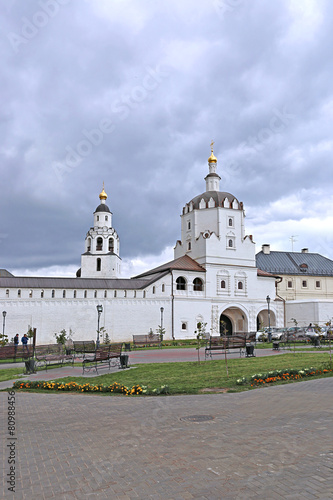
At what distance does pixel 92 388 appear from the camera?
10.7 m

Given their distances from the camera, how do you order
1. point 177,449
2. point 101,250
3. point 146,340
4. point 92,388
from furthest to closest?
1. point 101,250
2. point 146,340
3. point 92,388
4. point 177,449

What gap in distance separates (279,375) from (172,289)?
2920cm

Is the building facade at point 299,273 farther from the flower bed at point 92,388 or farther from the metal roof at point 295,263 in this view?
the flower bed at point 92,388

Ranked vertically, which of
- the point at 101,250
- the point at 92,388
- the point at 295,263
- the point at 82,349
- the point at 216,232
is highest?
the point at 216,232

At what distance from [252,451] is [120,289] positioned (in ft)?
108

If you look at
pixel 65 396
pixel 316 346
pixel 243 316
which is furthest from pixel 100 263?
pixel 65 396

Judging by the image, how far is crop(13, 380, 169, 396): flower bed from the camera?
985cm

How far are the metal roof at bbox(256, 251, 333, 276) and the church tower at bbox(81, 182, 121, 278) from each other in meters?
20.0

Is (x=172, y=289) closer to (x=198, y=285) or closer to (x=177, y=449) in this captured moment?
(x=198, y=285)

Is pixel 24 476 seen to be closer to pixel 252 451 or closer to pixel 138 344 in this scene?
pixel 252 451

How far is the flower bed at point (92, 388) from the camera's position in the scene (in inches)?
388

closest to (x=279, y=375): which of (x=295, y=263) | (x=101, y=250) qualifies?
(x=101, y=250)

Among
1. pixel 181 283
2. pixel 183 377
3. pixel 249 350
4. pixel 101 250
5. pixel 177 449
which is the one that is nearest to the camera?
pixel 177 449

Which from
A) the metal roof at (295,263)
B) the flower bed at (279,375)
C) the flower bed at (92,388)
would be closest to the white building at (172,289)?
the metal roof at (295,263)
